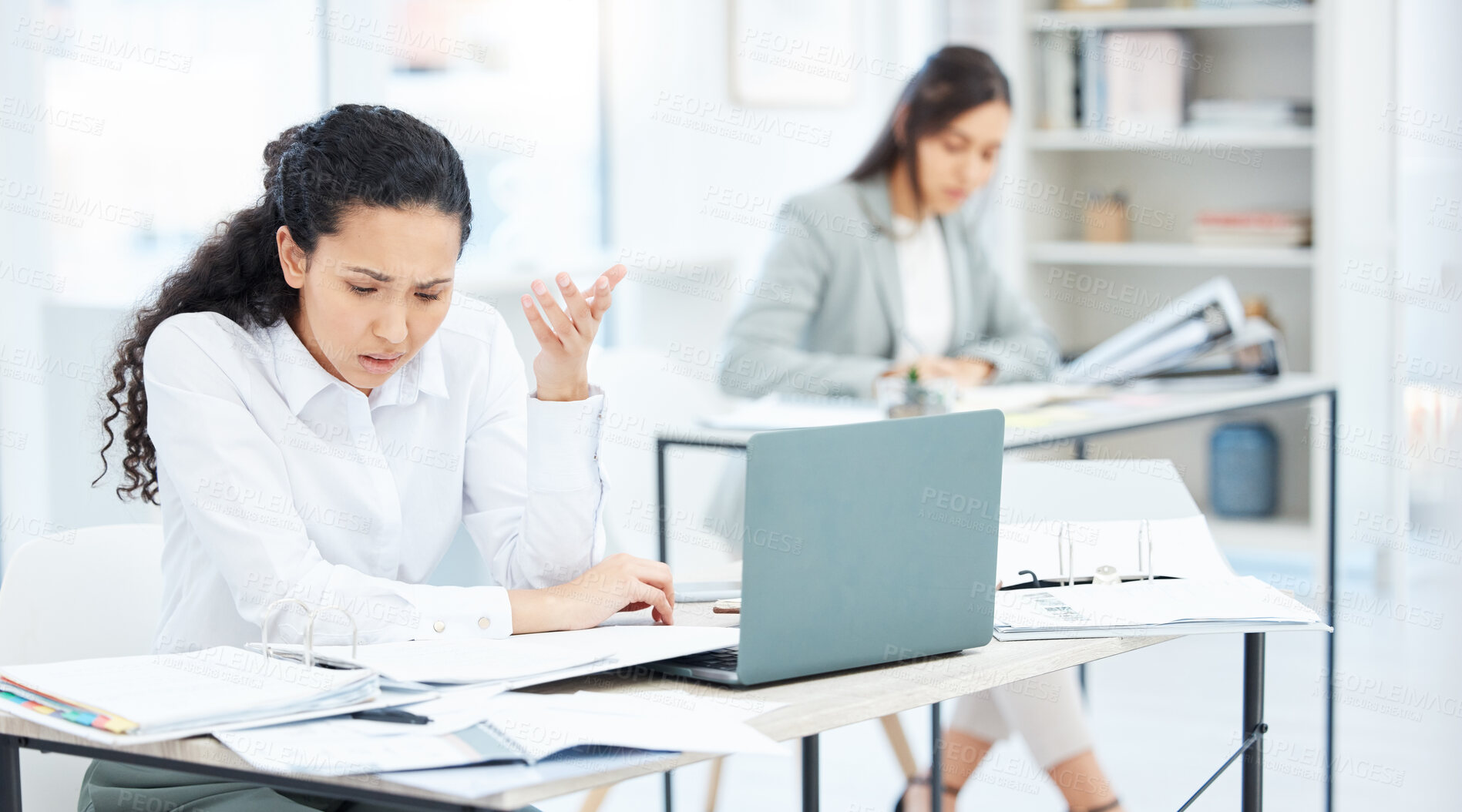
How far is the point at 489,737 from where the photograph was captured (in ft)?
3.34

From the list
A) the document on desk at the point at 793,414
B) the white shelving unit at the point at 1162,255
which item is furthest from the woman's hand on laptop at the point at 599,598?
the white shelving unit at the point at 1162,255

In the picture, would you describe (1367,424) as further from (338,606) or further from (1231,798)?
(338,606)

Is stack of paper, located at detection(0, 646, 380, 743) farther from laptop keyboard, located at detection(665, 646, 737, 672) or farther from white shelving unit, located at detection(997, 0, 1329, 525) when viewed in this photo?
white shelving unit, located at detection(997, 0, 1329, 525)

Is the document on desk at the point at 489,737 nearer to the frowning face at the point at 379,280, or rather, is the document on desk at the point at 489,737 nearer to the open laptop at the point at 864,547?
the open laptop at the point at 864,547

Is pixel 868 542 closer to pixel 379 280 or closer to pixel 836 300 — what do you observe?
pixel 379 280

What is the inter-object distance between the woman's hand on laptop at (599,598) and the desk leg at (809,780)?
232 millimetres

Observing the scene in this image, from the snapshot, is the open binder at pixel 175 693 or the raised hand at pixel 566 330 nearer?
the open binder at pixel 175 693

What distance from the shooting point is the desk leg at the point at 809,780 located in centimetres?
122

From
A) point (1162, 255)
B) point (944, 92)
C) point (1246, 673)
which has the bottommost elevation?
point (1246, 673)

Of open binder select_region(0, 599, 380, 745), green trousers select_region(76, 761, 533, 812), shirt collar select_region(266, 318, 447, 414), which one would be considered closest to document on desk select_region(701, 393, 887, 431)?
shirt collar select_region(266, 318, 447, 414)

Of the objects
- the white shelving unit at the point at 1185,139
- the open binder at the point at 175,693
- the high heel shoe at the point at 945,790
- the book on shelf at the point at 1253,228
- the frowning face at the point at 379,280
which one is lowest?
the high heel shoe at the point at 945,790

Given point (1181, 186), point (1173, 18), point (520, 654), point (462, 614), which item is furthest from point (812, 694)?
point (1181, 186)

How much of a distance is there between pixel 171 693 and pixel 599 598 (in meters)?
0.42

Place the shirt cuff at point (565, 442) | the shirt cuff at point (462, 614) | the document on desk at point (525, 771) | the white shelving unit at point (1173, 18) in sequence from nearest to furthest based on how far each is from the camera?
the document on desk at point (525, 771)
the shirt cuff at point (462, 614)
the shirt cuff at point (565, 442)
the white shelving unit at point (1173, 18)
